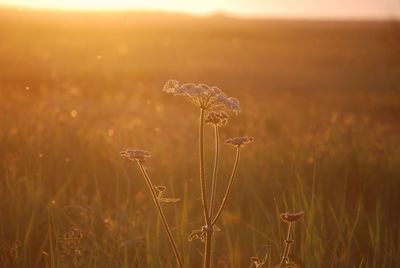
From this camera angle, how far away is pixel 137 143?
242 inches

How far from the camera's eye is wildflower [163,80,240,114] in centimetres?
212

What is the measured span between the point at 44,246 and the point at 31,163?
105 cm

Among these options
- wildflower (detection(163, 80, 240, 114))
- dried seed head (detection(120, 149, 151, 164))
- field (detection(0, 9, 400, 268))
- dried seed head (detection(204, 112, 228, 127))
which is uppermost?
wildflower (detection(163, 80, 240, 114))

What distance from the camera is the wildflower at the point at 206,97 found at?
212 centimetres

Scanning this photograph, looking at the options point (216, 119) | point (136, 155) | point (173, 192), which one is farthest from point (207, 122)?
point (173, 192)

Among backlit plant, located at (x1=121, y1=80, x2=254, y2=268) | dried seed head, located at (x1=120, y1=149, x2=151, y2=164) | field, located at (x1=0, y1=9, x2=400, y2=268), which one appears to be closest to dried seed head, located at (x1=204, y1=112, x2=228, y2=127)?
backlit plant, located at (x1=121, y1=80, x2=254, y2=268)

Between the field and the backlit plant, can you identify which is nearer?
the backlit plant

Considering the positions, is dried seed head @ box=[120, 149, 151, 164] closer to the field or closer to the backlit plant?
the backlit plant

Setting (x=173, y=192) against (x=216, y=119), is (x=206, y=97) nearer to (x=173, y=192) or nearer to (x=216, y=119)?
(x=216, y=119)

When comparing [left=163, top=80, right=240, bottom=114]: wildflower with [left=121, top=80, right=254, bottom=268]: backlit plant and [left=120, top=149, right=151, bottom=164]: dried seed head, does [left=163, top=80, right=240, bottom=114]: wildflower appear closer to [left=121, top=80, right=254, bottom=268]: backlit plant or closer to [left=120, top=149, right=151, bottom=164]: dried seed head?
[left=121, top=80, right=254, bottom=268]: backlit plant

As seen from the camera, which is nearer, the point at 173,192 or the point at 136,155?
the point at 136,155

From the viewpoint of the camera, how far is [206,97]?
2.16 metres

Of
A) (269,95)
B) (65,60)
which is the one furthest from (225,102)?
(65,60)

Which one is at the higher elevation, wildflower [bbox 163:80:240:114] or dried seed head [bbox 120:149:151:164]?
wildflower [bbox 163:80:240:114]
